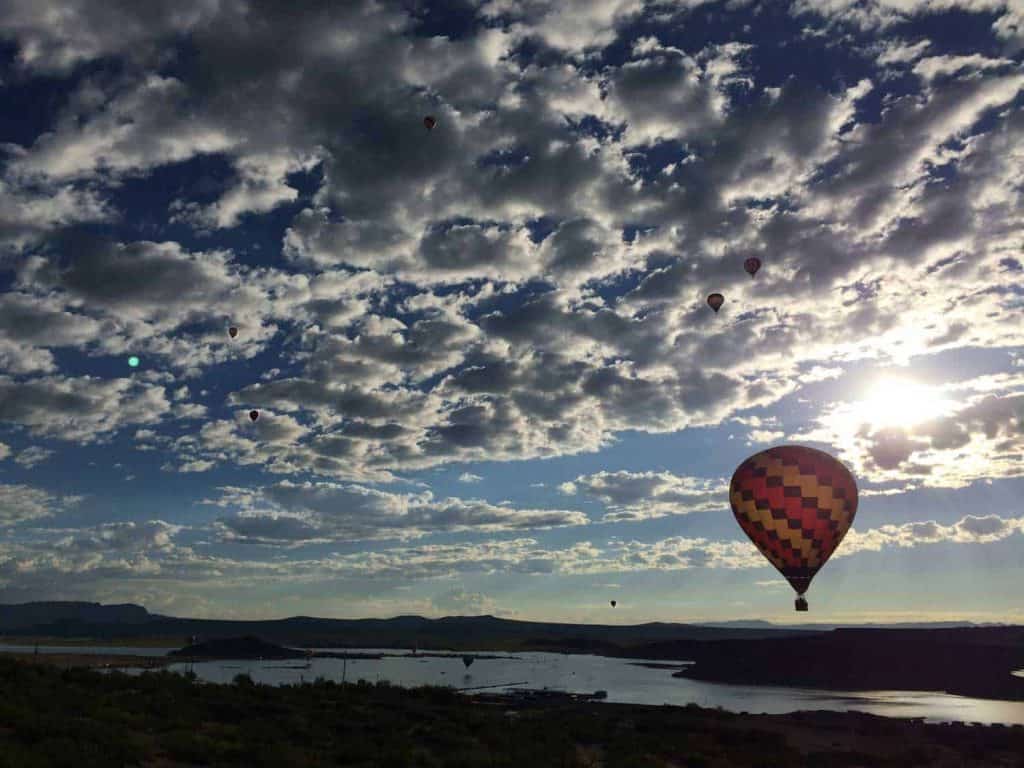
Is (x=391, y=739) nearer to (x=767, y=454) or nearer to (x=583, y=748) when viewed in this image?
(x=583, y=748)

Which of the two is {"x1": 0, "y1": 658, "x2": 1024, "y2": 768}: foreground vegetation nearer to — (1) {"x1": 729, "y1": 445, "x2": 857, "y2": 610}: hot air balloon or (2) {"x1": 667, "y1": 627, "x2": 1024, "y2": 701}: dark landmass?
(1) {"x1": 729, "y1": 445, "x2": 857, "y2": 610}: hot air balloon

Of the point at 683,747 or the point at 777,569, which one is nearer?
the point at 683,747

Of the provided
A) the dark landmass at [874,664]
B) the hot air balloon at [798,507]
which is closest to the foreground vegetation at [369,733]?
the hot air balloon at [798,507]

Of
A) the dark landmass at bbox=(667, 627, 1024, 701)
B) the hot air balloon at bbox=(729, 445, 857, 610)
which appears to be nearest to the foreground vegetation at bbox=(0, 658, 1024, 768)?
the hot air balloon at bbox=(729, 445, 857, 610)

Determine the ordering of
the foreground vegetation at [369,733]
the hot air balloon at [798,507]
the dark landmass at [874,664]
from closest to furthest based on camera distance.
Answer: the foreground vegetation at [369,733]
the hot air balloon at [798,507]
the dark landmass at [874,664]

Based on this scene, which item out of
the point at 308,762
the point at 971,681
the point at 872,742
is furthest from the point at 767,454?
the point at 971,681

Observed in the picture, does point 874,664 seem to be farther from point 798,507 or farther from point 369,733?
point 369,733

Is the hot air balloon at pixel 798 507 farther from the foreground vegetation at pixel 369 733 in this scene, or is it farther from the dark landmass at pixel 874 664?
the dark landmass at pixel 874 664
